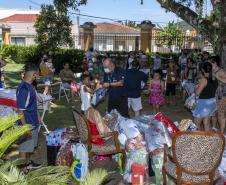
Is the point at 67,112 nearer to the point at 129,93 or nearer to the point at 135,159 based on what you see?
the point at 129,93

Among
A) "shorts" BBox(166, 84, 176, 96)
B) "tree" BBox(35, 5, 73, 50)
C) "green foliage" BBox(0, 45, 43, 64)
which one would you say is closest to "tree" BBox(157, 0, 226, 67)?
"shorts" BBox(166, 84, 176, 96)

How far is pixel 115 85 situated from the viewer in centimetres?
877

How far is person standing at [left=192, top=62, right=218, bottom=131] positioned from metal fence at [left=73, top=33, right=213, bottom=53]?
18.5m

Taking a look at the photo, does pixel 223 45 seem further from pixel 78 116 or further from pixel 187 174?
pixel 187 174

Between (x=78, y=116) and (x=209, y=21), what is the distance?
16.9 ft

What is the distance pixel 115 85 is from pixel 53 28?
678 inches

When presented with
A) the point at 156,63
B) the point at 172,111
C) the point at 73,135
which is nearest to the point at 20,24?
the point at 156,63

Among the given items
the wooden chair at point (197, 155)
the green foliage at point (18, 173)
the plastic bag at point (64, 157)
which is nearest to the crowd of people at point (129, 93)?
the plastic bag at point (64, 157)

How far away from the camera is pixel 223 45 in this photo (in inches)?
419

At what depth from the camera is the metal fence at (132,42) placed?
1110 inches

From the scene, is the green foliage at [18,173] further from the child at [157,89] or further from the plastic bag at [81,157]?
the child at [157,89]

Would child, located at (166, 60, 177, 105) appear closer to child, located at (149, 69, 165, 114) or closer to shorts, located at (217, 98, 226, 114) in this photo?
child, located at (149, 69, 165, 114)

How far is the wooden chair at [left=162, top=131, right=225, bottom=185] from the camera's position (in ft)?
16.5

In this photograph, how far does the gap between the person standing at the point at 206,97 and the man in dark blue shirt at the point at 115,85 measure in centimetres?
152
